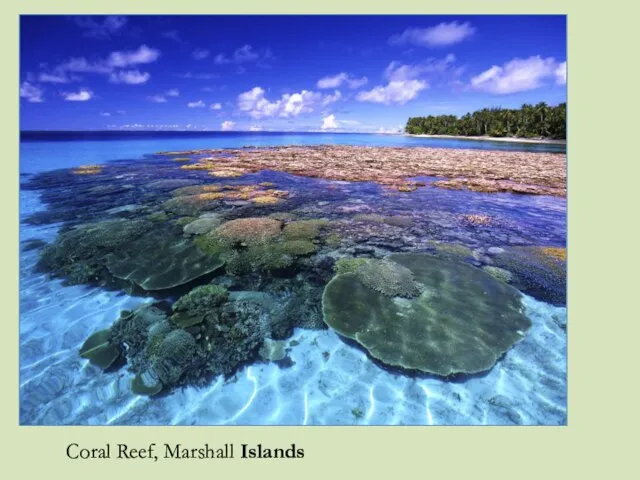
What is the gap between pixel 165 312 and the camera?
8.66 metres

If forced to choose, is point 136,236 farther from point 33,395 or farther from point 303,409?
point 303,409

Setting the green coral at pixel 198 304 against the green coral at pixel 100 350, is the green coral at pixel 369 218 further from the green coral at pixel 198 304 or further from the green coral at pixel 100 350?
the green coral at pixel 100 350

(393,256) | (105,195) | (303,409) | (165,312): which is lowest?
(303,409)

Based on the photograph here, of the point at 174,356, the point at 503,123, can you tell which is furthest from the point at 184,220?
the point at 503,123

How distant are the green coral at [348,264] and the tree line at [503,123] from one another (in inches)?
3429

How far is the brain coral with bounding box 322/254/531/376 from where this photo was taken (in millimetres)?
7102

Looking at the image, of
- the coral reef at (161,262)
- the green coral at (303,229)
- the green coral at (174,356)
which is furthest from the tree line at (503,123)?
the green coral at (174,356)

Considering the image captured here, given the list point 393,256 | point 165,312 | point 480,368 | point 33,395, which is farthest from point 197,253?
point 480,368

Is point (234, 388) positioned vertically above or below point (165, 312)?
below

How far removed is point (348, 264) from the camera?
11461mm

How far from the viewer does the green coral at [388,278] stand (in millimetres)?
9555

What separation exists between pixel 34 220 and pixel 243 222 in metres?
11.9

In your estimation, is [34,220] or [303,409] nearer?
[303,409]

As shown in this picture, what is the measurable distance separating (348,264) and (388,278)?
1.76m
